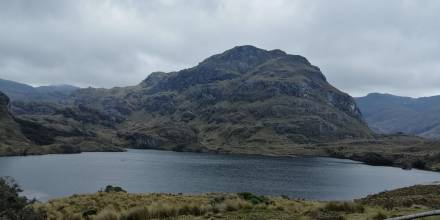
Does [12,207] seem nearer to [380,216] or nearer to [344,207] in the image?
[344,207]

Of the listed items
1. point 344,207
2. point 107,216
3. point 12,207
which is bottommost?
point 107,216

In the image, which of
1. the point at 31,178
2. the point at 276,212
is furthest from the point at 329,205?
the point at 31,178

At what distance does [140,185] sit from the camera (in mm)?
139750

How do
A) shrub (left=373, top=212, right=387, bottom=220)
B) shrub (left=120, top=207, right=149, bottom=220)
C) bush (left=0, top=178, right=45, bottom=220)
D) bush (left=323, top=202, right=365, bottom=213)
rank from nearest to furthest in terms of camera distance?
shrub (left=373, top=212, right=387, bottom=220) → bush (left=0, top=178, right=45, bottom=220) → bush (left=323, top=202, right=365, bottom=213) → shrub (left=120, top=207, right=149, bottom=220)

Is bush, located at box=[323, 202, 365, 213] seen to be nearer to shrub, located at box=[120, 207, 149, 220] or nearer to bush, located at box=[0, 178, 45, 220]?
shrub, located at box=[120, 207, 149, 220]

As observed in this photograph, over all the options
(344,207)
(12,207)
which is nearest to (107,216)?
(12,207)

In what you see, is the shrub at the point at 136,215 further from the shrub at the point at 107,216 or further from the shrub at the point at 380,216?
the shrub at the point at 380,216

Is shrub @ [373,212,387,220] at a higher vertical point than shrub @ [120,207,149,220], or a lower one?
higher

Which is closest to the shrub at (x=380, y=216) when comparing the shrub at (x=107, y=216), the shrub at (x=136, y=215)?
the shrub at (x=136, y=215)

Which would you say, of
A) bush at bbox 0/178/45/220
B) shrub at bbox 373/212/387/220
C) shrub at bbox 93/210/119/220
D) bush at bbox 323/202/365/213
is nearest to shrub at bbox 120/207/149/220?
shrub at bbox 93/210/119/220

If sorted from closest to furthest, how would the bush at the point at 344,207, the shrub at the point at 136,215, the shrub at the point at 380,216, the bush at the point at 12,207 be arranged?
the shrub at the point at 380,216
the bush at the point at 12,207
the bush at the point at 344,207
the shrub at the point at 136,215

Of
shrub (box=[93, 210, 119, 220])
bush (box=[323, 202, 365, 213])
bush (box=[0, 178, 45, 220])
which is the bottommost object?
shrub (box=[93, 210, 119, 220])

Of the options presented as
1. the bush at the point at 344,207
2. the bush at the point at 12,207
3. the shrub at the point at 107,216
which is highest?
the bush at the point at 344,207

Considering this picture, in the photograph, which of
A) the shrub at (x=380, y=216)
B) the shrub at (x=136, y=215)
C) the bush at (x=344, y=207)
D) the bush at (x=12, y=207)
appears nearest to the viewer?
the shrub at (x=380, y=216)
